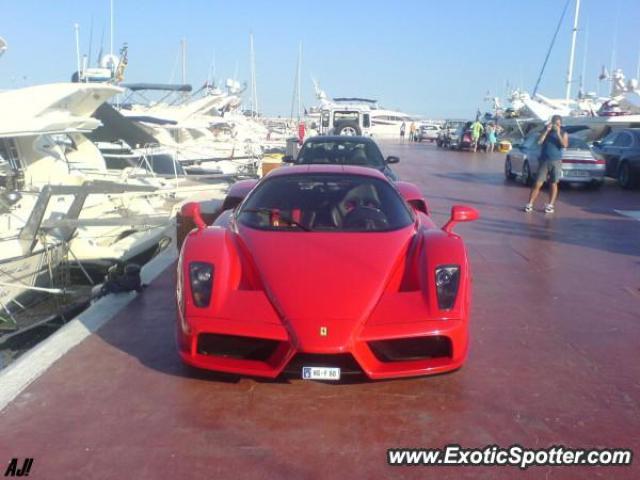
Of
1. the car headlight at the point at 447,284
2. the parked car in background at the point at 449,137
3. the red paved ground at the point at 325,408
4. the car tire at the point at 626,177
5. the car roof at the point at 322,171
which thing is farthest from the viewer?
the parked car in background at the point at 449,137

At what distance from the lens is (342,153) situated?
32.2 feet

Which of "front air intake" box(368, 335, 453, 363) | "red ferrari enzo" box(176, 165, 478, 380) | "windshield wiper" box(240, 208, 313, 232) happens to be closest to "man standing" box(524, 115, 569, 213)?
"red ferrari enzo" box(176, 165, 478, 380)

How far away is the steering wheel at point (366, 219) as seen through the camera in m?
4.37

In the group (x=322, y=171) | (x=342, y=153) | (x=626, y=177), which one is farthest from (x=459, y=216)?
(x=626, y=177)

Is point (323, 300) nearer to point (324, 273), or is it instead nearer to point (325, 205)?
point (324, 273)

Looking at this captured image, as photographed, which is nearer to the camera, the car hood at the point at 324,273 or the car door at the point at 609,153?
the car hood at the point at 324,273

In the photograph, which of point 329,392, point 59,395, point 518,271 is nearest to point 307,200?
point 329,392

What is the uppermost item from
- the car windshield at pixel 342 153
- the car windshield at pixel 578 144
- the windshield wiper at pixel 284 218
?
the car windshield at pixel 578 144

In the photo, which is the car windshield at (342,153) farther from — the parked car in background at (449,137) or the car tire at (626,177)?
the parked car in background at (449,137)

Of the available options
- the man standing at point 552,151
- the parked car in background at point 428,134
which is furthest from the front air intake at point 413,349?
the parked car in background at point 428,134

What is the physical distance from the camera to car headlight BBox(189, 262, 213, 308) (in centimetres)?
351

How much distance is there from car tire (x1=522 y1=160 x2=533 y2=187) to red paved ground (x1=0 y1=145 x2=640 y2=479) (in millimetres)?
10415

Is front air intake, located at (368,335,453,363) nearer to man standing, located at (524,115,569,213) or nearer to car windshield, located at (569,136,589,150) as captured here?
man standing, located at (524,115,569,213)

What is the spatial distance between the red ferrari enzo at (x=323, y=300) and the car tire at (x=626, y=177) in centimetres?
1222
